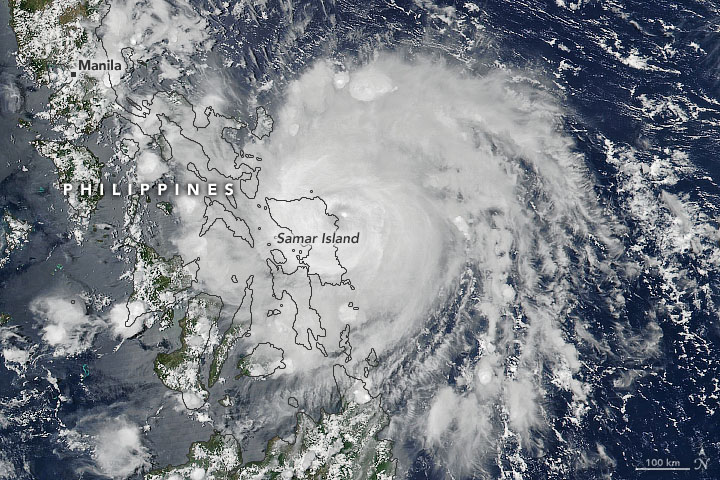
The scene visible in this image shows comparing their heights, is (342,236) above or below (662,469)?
above

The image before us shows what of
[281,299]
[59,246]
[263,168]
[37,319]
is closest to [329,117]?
[263,168]

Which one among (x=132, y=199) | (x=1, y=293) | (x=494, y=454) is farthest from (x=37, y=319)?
(x=494, y=454)

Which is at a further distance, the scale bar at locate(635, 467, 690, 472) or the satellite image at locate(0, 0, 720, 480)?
the satellite image at locate(0, 0, 720, 480)

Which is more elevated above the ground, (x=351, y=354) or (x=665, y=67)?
(x=665, y=67)

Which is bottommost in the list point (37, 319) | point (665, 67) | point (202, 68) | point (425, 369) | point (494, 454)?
point (37, 319)

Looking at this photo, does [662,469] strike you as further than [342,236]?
No

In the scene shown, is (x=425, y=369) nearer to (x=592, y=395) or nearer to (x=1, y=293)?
(x=592, y=395)

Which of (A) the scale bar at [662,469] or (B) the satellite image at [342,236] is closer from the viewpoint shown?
(A) the scale bar at [662,469]
